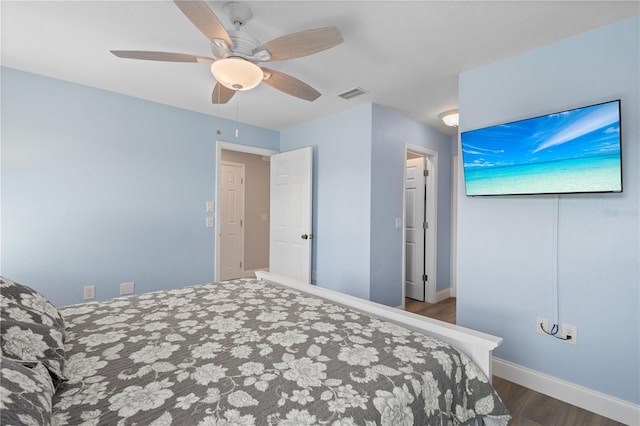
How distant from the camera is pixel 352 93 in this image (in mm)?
2998

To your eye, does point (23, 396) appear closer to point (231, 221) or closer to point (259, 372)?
point (259, 372)

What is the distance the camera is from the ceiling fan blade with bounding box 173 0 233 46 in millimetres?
1344

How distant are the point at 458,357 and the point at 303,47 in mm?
1718

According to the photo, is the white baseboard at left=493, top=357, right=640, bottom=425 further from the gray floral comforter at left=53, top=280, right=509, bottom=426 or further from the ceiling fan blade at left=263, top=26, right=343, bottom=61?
the ceiling fan blade at left=263, top=26, right=343, bottom=61

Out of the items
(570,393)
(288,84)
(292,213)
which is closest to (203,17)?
(288,84)

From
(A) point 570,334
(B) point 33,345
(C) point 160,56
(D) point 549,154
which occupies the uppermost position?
(C) point 160,56

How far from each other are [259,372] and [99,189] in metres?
2.89

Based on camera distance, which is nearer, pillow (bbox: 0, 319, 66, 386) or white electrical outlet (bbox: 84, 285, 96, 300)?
pillow (bbox: 0, 319, 66, 386)

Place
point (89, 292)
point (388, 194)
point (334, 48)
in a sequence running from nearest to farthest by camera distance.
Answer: point (334, 48) < point (89, 292) < point (388, 194)

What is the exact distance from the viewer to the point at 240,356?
3.81 feet

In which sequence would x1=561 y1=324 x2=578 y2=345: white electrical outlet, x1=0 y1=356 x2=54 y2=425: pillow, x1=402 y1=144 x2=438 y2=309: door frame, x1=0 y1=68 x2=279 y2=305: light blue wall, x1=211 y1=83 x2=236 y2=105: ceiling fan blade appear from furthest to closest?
1. x1=402 y1=144 x2=438 y2=309: door frame
2. x1=0 y1=68 x2=279 y2=305: light blue wall
3. x1=211 y1=83 x2=236 y2=105: ceiling fan blade
4. x1=561 y1=324 x2=578 y2=345: white electrical outlet
5. x1=0 y1=356 x2=54 y2=425: pillow

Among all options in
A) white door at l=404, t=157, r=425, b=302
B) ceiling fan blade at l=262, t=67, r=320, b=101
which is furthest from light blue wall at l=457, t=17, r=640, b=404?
white door at l=404, t=157, r=425, b=302

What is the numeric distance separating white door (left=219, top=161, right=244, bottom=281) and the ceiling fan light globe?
11.3ft

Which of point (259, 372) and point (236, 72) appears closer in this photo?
point (259, 372)
